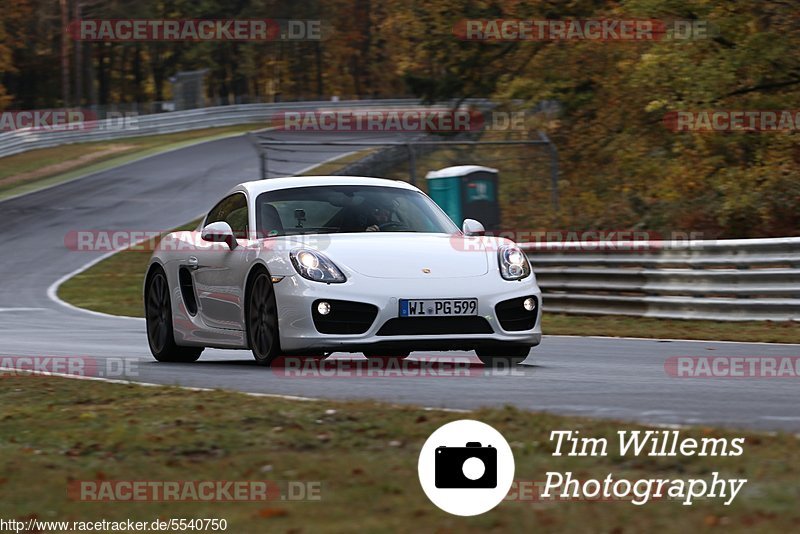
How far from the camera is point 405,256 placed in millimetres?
9969

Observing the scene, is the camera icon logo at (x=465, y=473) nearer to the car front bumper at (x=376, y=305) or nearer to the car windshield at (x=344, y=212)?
the car front bumper at (x=376, y=305)

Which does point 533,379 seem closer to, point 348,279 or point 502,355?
point 502,355

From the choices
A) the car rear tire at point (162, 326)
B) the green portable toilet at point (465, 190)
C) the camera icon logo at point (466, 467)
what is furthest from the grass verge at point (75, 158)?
the camera icon logo at point (466, 467)

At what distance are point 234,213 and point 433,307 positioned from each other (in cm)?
246

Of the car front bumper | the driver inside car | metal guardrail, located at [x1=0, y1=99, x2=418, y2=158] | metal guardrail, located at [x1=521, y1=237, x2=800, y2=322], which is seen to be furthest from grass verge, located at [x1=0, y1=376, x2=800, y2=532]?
metal guardrail, located at [x1=0, y1=99, x2=418, y2=158]

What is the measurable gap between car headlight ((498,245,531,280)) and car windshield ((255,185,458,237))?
0.77 meters

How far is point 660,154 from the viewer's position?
2975 cm

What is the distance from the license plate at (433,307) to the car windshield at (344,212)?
4.02ft

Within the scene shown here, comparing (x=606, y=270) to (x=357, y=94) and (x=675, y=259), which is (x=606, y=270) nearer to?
(x=675, y=259)

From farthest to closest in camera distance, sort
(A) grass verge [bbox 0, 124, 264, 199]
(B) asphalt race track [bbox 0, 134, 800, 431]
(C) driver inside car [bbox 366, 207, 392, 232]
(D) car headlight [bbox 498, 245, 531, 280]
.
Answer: (A) grass verge [bbox 0, 124, 264, 199], (C) driver inside car [bbox 366, 207, 392, 232], (D) car headlight [bbox 498, 245, 531, 280], (B) asphalt race track [bbox 0, 134, 800, 431]

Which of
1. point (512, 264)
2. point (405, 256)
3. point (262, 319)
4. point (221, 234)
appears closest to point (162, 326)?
point (221, 234)

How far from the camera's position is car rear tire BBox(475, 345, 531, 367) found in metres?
10.2

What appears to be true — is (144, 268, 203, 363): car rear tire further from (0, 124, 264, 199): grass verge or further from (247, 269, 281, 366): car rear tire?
(0, 124, 264, 199): grass verge

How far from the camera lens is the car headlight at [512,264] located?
1012cm
